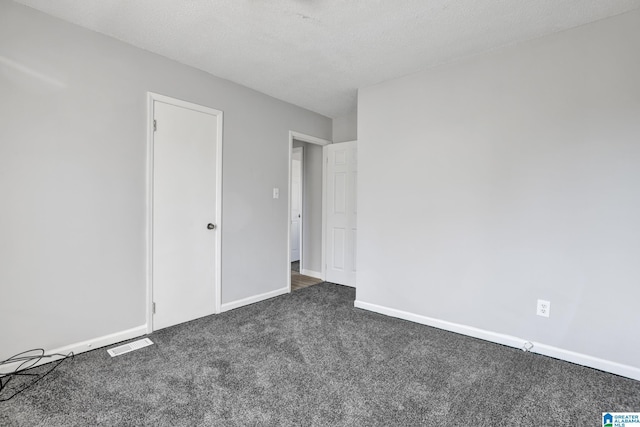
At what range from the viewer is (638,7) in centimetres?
200

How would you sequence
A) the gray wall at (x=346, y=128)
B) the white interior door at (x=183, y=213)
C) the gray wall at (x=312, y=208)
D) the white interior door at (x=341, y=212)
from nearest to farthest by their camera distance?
1. the white interior door at (x=183, y=213)
2. the white interior door at (x=341, y=212)
3. the gray wall at (x=346, y=128)
4. the gray wall at (x=312, y=208)

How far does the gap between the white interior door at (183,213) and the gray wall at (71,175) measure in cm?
13

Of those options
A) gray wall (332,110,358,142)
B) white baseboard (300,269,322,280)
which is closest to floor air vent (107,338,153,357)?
white baseboard (300,269,322,280)

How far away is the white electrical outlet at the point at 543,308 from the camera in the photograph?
7.73 feet

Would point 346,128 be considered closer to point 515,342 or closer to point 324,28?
point 324,28

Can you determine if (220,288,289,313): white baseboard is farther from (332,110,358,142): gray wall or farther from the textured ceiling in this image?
the textured ceiling

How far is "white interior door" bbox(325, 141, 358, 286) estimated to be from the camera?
4.12 meters

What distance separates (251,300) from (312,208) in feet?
5.71

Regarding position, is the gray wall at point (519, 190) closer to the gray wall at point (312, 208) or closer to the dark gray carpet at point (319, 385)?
the dark gray carpet at point (319, 385)

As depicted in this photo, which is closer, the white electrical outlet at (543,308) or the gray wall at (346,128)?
the white electrical outlet at (543,308)

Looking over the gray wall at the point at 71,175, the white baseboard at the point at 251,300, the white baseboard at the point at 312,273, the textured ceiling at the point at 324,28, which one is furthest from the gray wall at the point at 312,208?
the gray wall at the point at 71,175

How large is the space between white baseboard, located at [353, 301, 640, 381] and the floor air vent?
80.8 inches

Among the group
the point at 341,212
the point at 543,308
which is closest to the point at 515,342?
the point at 543,308

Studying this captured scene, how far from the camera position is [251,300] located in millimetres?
3500
